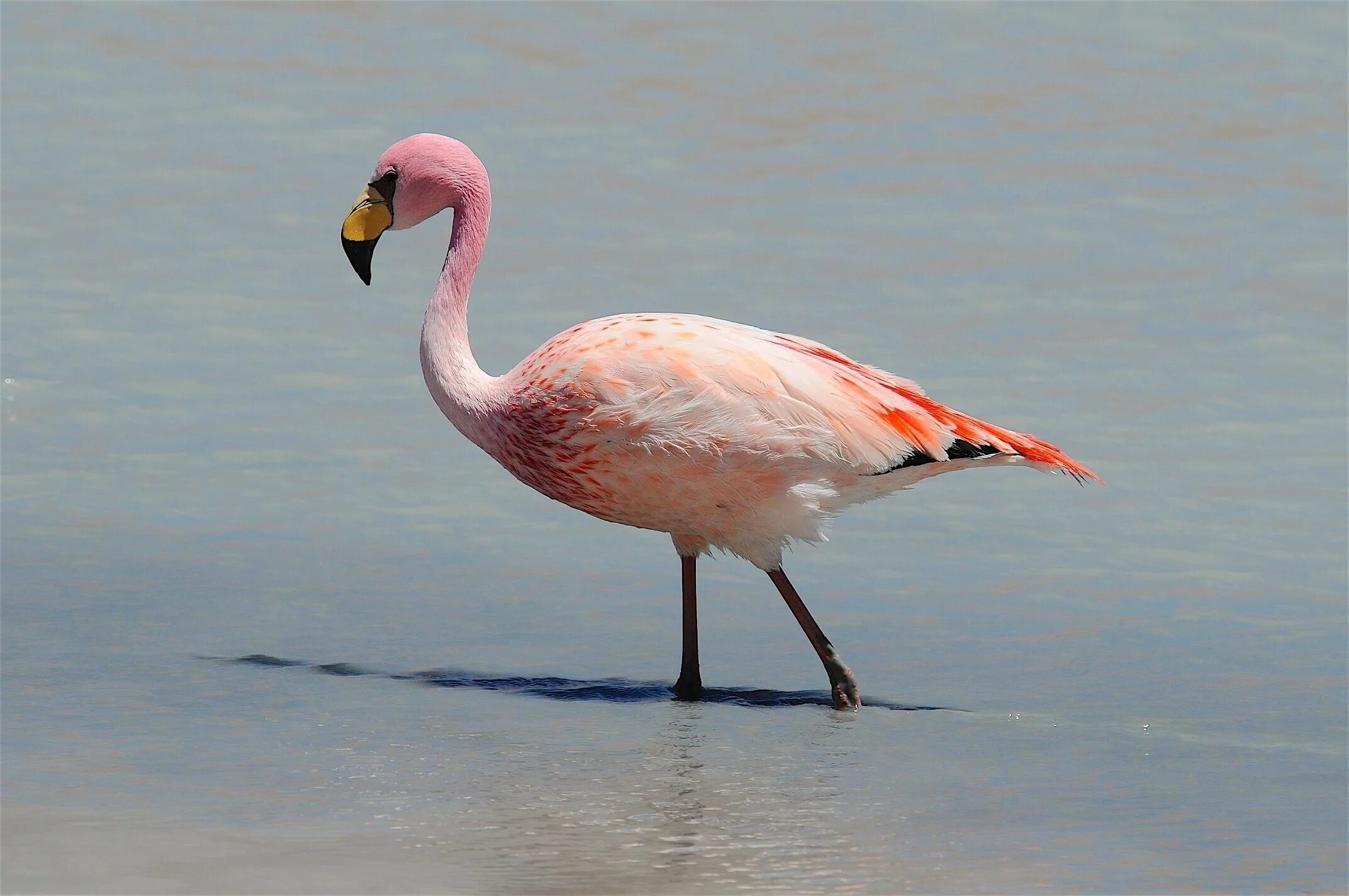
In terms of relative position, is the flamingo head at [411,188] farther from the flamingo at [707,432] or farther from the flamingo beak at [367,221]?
the flamingo at [707,432]

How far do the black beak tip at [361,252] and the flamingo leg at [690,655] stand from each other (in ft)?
6.74

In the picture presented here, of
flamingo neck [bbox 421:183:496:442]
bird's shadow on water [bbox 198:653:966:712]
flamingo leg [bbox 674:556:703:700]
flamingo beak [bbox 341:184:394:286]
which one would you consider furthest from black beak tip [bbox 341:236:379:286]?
flamingo leg [bbox 674:556:703:700]

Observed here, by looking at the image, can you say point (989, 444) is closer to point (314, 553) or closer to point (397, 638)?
point (397, 638)

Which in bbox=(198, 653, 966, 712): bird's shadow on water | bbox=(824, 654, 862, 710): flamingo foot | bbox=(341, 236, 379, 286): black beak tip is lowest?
bbox=(198, 653, 966, 712): bird's shadow on water

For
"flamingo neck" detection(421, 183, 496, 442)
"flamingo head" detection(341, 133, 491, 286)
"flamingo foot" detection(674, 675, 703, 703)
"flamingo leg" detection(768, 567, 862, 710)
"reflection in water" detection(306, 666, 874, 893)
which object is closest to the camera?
"reflection in water" detection(306, 666, 874, 893)

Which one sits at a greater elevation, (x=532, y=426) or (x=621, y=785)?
(x=532, y=426)

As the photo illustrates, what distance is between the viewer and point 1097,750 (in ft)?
25.8

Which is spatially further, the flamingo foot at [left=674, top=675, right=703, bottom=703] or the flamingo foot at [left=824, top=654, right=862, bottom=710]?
the flamingo foot at [left=674, top=675, right=703, bottom=703]

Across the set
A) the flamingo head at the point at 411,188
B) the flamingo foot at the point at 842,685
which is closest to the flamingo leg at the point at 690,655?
the flamingo foot at the point at 842,685

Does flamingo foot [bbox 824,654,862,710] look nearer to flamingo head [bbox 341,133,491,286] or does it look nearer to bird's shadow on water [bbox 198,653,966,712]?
bird's shadow on water [bbox 198,653,966,712]

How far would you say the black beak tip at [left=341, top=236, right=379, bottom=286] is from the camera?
31.2ft

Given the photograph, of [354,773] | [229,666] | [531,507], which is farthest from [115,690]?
[531,507]

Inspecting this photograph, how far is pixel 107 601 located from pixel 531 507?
3.33 m

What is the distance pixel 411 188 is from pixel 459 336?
2.60 feet
